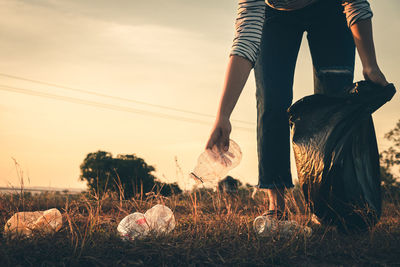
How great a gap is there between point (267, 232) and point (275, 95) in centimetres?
92

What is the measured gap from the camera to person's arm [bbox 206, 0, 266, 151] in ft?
5.32

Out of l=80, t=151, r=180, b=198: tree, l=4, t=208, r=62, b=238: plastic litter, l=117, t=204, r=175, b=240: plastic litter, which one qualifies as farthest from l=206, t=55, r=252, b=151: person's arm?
l=80, t=151, r=180, b=198: tree

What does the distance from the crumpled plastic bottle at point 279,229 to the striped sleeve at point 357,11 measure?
4.23ft

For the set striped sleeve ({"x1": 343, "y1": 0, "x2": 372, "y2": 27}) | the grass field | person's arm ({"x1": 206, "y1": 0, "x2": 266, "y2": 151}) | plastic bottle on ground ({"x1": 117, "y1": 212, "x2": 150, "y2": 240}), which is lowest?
the grass field

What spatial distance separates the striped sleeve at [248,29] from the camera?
68.4 inches

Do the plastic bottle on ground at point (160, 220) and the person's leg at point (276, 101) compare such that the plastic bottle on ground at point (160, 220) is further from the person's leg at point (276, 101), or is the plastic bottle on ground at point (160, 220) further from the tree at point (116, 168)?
the tree at point (116, 168)

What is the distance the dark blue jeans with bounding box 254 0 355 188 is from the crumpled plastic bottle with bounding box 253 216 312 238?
13.6 inches

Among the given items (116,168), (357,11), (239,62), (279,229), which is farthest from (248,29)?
(116,168)

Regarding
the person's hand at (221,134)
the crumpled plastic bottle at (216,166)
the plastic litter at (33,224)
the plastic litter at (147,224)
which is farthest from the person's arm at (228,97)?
the plastic litter at (33,224)

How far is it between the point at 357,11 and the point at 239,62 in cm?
97

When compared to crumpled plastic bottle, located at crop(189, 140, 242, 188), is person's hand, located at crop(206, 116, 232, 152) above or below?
above

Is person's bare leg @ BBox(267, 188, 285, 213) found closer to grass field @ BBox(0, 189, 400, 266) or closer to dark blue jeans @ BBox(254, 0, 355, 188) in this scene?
dark blue jeans @ BBox(254, 0, 355, 188)

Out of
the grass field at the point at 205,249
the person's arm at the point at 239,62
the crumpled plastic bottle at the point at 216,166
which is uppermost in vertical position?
the person's arm at the point at 239,62

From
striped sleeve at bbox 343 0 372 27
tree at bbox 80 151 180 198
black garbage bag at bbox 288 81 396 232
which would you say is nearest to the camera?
black garbage bag at bbox 288 81 396 232
